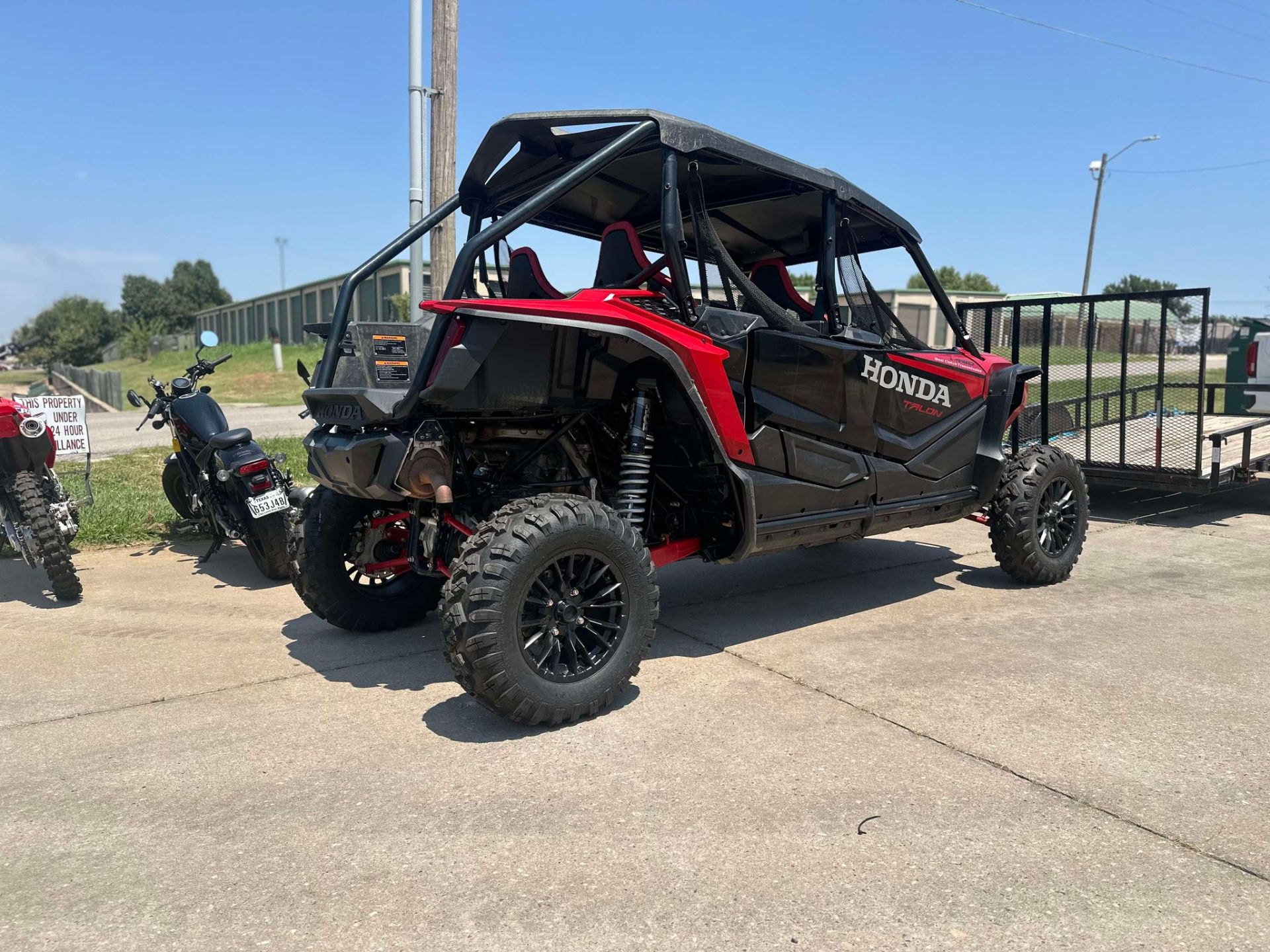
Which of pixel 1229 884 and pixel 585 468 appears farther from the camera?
pixel 585 468

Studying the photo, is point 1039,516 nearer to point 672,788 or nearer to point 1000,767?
point 1000,767

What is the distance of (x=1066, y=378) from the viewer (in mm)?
8289

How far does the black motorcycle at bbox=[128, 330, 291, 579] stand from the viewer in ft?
18.5

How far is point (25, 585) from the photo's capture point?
592 cm

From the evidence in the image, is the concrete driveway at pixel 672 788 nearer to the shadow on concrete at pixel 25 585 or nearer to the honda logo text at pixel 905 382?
the shadow on concrete at pixel 25 585

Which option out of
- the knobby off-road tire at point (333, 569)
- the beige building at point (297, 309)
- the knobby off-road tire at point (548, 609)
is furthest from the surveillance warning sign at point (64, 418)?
the beige building at point (297, 309)

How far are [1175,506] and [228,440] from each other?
8.49 metres

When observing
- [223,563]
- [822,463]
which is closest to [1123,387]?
[822,463]

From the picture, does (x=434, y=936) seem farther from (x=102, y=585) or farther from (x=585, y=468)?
(x=102, y=585)

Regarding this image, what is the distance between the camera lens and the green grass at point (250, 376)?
28.3m

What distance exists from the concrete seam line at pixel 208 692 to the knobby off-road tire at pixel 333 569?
0.33m

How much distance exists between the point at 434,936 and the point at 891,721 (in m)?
2.01

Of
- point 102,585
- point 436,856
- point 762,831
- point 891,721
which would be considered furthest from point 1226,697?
point 102,585

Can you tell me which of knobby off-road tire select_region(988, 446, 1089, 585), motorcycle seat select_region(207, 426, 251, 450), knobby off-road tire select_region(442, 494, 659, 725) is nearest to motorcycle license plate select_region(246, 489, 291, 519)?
motorcycle seat select_region(207, 426, 251, 450)
